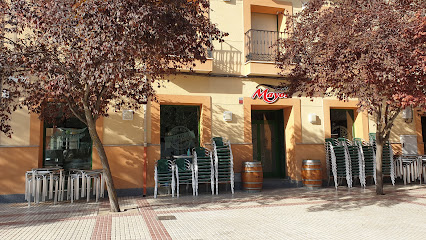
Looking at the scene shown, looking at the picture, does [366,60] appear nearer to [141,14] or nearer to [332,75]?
[332,75]

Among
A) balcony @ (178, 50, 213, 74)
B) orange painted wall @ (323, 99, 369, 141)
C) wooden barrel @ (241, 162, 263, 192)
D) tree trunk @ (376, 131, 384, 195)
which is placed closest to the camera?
tree trunk @ (376, 131, 384, 195)

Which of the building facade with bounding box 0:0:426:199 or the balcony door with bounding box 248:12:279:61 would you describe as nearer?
the building facade with bounding box 0:0:426:199

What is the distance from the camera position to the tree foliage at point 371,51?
641 centimetres

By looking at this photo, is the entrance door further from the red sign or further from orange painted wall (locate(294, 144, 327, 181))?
the red sign

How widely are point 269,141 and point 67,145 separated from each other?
6.76 meters

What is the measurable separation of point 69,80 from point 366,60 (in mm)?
5713

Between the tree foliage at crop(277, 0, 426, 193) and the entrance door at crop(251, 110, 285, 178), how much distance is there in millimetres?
4026

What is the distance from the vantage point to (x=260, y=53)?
Answer: 10945 mm

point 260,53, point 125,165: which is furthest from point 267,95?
point 125,165

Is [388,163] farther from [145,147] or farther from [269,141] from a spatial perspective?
[145,147]

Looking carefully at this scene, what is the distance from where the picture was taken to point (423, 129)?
1267 cm

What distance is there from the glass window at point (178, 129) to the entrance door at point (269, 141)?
8.29ft

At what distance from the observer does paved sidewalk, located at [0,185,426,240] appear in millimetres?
5246

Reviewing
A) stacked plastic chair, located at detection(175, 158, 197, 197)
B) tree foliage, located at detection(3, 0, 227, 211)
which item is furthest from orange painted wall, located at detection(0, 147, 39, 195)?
stacked plastic chair, located at detection(175, 158, 197, 197)
